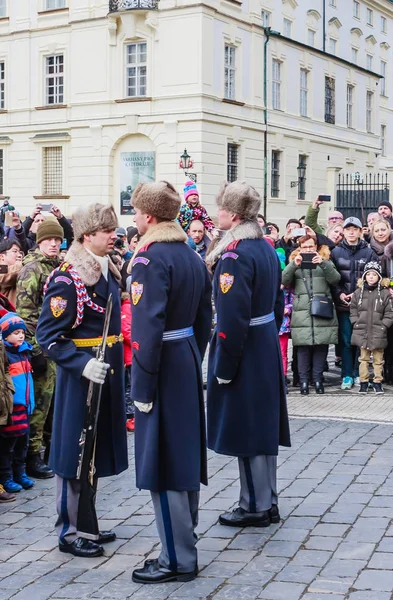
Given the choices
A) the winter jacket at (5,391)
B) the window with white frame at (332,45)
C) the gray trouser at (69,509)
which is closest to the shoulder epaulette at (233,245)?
the gray trouser at (69,509)

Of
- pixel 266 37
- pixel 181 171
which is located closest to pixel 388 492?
pixel 181 171

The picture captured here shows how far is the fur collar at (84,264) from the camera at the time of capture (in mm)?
5457

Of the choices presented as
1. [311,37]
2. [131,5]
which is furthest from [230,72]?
[311,37]

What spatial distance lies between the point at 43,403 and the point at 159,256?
2769mm

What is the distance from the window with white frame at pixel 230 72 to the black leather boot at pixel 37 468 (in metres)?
26.1

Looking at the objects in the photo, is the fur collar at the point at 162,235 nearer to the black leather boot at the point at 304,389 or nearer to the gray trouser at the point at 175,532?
A: the gray trouser at the point at 175,532

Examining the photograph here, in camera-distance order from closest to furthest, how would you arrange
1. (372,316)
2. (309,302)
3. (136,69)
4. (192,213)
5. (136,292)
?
(136,292) < (372,316) < (309,302) < (192,213) < (136,69)

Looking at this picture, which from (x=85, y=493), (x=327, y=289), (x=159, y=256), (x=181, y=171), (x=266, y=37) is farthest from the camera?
(x=266, y=37)

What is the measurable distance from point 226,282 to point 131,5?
90.4 feet

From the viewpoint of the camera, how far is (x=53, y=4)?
1325 inches

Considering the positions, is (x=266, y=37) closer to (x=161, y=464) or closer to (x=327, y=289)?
(x=327, y=289)

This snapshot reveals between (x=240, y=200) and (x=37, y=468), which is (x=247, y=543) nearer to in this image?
(x=240, y=200)

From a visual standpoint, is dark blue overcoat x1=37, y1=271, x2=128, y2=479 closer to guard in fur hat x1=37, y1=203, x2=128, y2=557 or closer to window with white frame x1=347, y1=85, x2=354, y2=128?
guard in fur hat x1=37, y1=203, x2=128, y2=557

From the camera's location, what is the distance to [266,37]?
3462 cm
